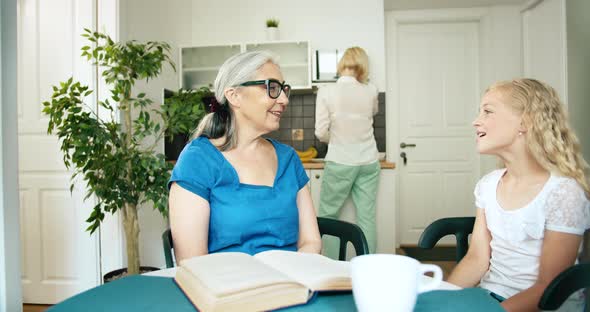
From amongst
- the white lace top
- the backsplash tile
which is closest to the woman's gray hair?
the white lace top

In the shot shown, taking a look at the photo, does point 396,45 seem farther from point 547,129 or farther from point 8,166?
point 8,166

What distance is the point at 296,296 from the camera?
72 centimetres

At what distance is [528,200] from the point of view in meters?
1.33

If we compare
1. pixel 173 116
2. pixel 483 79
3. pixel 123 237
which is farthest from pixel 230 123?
pixel 483 79

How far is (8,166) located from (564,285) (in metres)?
1.65

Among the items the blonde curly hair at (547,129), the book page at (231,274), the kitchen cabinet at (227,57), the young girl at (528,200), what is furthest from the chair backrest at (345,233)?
the kitchen cabinet at (227,57)

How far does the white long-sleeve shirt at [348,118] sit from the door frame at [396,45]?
1274 millimetres

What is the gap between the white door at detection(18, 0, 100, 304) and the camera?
3059 millimetres

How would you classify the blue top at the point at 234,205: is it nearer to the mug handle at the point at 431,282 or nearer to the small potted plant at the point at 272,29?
the mug handle at the point at 431,282

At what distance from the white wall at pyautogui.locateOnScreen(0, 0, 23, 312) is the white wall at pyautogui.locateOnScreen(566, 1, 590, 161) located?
3.34m

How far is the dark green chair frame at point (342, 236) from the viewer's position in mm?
1474

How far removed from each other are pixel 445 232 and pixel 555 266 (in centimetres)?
45

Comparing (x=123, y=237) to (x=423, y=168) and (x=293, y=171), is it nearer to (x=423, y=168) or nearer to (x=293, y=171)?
(x=293, y=171)

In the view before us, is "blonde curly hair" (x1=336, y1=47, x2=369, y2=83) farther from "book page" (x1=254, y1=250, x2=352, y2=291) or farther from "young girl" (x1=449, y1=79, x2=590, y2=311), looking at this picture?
"book page" (x1=254, y1=250, x2=352, y2=291)
